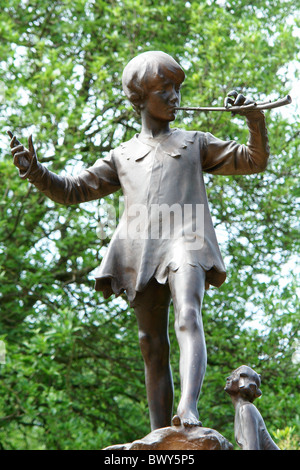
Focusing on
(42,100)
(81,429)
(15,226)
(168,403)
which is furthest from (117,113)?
(168,403)

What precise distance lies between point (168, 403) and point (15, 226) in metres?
5.66

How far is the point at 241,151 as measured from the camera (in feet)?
17.4

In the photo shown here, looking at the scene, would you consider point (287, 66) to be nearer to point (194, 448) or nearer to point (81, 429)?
point (81, 429)

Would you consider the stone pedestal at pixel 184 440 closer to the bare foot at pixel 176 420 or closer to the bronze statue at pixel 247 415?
the bare foot at pixel 176 420

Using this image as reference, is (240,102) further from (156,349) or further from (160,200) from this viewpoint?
(156,349)

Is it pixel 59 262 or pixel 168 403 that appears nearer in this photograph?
pixel 168 403

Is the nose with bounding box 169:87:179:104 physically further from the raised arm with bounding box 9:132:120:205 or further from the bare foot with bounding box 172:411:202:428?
the bare foot with bounding box 172:411:202:428

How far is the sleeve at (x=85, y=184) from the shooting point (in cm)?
554

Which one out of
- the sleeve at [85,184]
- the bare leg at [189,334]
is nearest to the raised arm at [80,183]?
the sleeve at [85,184]

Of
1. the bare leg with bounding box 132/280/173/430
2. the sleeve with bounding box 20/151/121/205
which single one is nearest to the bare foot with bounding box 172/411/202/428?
the bare leg with bounding box 132/280/173/430

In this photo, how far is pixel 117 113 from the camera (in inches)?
456

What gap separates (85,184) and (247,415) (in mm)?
1634

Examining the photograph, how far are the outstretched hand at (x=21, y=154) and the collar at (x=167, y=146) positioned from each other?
55cm
